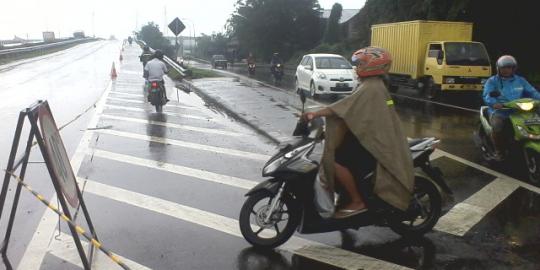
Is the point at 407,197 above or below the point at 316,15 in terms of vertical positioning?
below

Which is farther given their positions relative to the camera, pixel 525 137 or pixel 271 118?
pixel 271 118

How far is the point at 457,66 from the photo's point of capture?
18.0 metres

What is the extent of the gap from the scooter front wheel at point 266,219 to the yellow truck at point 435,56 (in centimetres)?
1434

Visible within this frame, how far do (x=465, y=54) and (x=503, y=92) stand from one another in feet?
37.8

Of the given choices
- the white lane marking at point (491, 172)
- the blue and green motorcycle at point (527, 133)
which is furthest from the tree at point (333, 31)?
the blue and green motorcycle at point (527, 133)

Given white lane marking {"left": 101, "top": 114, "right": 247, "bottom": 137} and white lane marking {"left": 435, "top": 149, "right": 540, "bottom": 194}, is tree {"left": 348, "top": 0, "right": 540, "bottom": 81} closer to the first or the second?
white lane marking {"left": 101, "top": 114, "right": 247, "bottom": 137}

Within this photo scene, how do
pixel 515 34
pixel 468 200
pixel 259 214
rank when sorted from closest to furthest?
pixel 259 214 < pixel 468 200 < pixel 515 34

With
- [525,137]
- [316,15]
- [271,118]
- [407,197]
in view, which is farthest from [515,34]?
[316,15]

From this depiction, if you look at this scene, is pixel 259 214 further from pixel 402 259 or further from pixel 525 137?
pixel 525 137

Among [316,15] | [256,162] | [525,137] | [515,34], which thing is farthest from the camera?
[316,15]

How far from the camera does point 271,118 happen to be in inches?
526

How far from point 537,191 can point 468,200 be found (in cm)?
110

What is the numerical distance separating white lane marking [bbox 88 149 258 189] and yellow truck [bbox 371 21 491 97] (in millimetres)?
12595

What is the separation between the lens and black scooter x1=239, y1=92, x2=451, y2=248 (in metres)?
4.68
